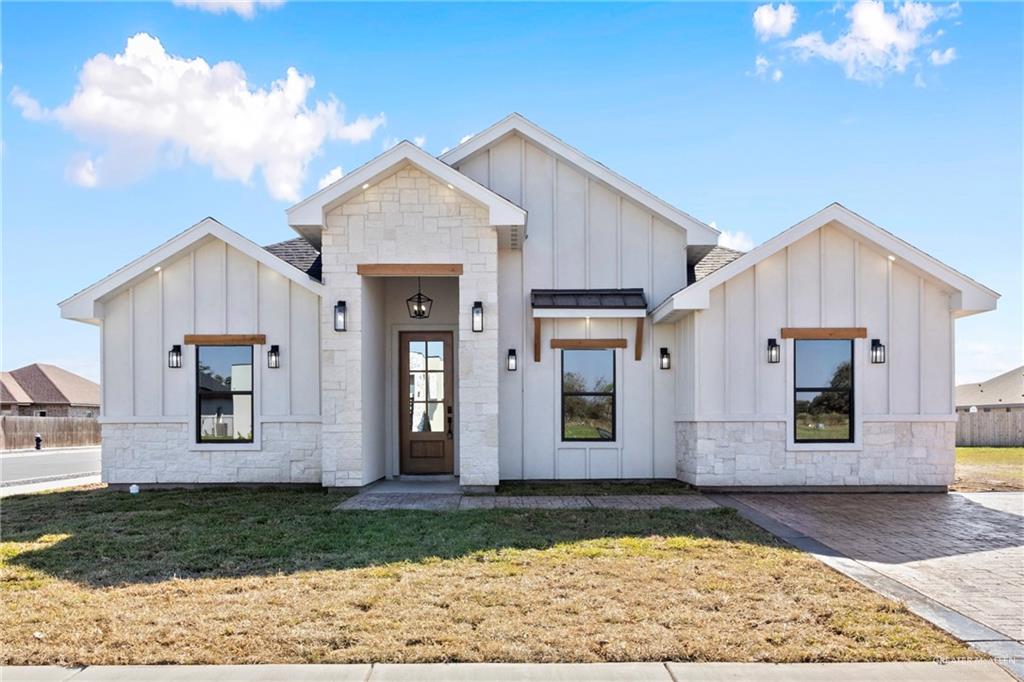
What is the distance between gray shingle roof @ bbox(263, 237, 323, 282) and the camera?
39.2ft

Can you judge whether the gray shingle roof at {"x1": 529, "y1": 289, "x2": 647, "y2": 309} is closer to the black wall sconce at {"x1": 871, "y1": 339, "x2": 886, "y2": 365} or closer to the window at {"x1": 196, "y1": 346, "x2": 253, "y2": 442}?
the black wall sconce at {"x1": 871, "y1": 339, "x2": 886, "y2": 365}

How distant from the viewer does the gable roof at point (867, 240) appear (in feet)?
34.2

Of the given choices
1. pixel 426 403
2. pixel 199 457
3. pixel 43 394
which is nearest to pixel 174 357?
pixel 199 457

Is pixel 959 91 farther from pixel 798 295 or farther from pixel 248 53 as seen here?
pixel 248 53

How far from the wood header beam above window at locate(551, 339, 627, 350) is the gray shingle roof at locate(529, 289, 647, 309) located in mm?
676

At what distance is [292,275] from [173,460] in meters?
3.87

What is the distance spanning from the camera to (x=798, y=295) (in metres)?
10.8

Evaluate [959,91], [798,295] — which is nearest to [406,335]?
[798,295]

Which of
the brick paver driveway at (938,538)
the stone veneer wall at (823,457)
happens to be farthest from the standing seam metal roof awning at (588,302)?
the brick paver driveway at (938,538)

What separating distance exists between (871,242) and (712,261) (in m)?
3.22

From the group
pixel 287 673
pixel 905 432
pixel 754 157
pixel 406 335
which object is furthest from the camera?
pixel 754 157

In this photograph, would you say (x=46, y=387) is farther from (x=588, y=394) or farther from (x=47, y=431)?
(x=588, y=394)

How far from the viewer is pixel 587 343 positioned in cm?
1177

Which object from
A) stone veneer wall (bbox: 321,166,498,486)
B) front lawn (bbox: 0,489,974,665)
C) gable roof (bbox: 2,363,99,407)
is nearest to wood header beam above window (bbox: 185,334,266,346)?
stone veneer wall (bbox: 321,166,498,486)
